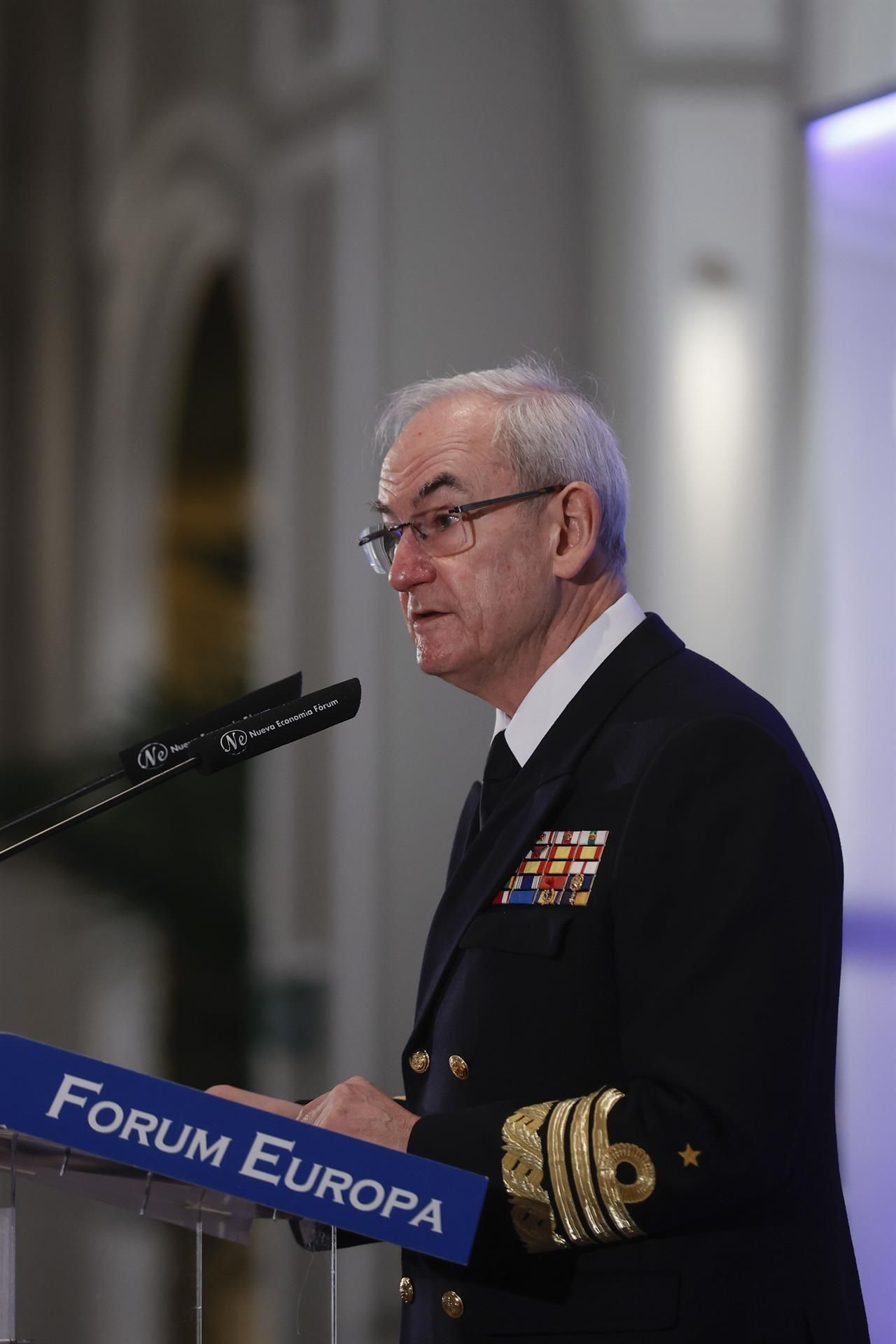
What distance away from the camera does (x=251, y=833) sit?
321 cm

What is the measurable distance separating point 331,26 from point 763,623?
1.61 meters

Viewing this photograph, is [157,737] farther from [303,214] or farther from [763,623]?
[303,214]

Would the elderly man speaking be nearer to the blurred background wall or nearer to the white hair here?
the white hair

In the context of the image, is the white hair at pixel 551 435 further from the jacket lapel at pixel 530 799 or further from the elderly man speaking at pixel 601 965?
the jacket lapel at pixel 530 799

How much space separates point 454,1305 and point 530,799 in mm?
439

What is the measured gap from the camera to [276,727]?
1273 mm

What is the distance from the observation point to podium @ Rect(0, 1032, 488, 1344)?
0.88 metres

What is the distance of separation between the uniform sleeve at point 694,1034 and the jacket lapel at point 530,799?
0.54ft

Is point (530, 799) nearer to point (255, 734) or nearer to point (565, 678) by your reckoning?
point (565, 678)

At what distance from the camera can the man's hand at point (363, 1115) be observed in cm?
111

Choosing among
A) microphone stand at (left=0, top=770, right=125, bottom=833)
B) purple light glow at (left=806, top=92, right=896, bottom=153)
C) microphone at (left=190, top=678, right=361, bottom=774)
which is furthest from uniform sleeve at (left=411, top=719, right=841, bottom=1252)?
purple light glow at (left=806, top=92, right=896, bottom=153)

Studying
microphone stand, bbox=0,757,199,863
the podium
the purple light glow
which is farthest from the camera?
the purple light glow

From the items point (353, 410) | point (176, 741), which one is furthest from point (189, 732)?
point (353, 410)

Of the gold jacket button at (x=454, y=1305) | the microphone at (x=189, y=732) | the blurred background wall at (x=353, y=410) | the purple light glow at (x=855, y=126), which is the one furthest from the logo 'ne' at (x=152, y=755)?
the purple light glow at (x=855, y=126)
